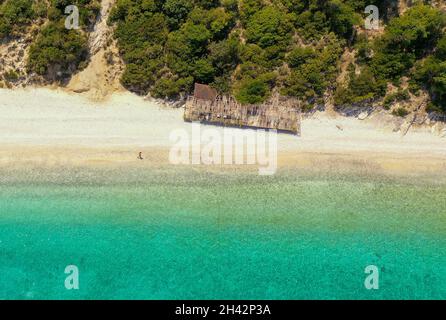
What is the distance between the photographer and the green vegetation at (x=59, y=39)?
35031mm

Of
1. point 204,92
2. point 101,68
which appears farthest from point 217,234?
point 101,68

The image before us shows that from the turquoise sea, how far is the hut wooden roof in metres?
5.59

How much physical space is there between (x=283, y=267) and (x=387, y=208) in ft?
29.6

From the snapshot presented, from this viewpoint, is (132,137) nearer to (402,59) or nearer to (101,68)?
(101,68)

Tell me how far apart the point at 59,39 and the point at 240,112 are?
14370mm

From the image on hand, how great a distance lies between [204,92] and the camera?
3591 centimetres

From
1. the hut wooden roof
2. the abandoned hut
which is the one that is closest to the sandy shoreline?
the abandoned hut

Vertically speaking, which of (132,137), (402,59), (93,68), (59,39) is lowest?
(132,137)

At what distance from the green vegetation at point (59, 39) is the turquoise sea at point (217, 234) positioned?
27.0ft

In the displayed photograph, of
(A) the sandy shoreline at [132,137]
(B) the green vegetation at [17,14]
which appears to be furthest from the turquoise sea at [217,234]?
(B) the green vegetation at [17,14]

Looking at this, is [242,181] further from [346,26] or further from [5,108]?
[5,108]

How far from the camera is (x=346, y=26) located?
35.2m

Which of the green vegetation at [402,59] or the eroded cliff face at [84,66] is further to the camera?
the eroded cliff face at [84,66]

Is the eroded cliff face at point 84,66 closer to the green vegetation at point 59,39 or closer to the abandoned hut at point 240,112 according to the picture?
the green vegetation at point 59,39
